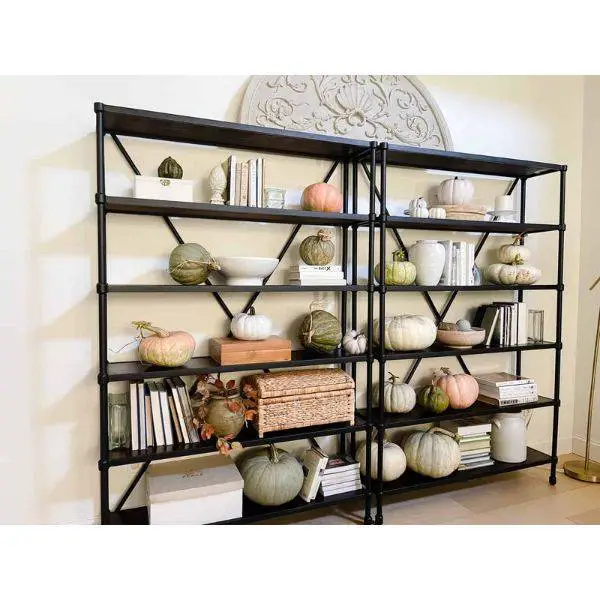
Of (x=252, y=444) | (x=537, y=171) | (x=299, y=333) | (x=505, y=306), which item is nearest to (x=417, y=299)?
(x=505, y=306)

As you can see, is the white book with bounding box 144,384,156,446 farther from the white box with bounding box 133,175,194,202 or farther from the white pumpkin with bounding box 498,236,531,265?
the white pumpkin with bounding box 498,236,531,265

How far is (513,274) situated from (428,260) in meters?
0.55

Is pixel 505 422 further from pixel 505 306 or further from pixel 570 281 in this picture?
pixel 570 281

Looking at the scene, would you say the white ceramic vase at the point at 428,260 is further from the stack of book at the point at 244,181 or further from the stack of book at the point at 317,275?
the stack of book at the point at 244,181

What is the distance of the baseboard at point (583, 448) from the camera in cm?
283

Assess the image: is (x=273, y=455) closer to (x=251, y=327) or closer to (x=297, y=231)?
(x=251, y=327)

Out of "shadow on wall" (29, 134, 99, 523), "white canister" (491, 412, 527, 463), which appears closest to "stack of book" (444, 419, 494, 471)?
"white canister" (491, 412, 527, 463)

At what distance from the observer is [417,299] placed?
2.53 m

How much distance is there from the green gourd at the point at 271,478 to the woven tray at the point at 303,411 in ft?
0.53

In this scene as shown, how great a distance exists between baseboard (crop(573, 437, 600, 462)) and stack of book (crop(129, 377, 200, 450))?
2.47m

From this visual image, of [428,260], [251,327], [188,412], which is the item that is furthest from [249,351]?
[428,260]

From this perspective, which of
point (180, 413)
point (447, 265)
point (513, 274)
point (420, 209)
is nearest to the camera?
point (180, 413)

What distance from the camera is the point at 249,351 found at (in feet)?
6.38

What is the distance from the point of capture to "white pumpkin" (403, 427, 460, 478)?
228 centimetres
